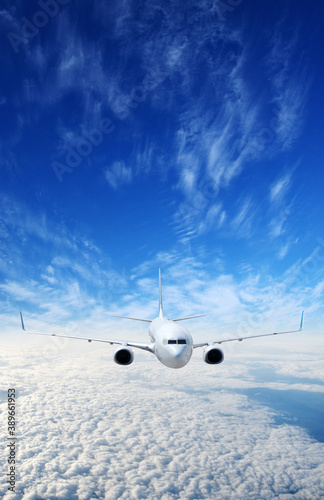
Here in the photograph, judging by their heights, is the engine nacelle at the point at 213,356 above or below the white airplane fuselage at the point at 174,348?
below

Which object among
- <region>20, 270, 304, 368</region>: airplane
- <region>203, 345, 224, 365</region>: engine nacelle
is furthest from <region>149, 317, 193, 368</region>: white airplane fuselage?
<region>203, 345, 224, 365</region>: engine nacelle

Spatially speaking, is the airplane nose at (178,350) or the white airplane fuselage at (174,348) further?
the white airplane fuselage at (174,348)

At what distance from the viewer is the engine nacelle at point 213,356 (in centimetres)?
2427

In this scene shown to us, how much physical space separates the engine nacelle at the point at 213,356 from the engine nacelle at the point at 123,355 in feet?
25.1

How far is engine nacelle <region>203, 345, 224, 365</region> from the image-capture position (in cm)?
2427

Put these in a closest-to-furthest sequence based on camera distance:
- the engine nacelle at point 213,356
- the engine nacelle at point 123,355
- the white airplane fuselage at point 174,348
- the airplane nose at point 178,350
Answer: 1. the airplane nose at point 178,350
2. the white airplane fuselage at point 174,348
3. the engine nacelle at point 123,355
4. the engine nacelle at point 213,356

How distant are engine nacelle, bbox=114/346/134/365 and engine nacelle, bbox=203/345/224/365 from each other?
7.65m

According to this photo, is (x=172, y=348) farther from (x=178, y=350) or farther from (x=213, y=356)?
(x=213, y=356)

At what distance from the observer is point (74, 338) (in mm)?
27234

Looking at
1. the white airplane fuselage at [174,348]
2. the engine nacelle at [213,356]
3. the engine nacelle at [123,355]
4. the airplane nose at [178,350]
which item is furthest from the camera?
the engine nacelle at [213,356]

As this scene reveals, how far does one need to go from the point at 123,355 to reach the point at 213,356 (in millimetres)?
9236

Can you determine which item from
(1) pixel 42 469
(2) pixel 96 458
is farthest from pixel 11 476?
(1) pixel 42 469

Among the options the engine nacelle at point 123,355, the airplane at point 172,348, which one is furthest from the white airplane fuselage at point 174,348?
the engine nacelle at point 123,355

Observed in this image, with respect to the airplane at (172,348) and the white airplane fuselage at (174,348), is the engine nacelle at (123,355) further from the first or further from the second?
the white airplane fuselage at (174,348)
